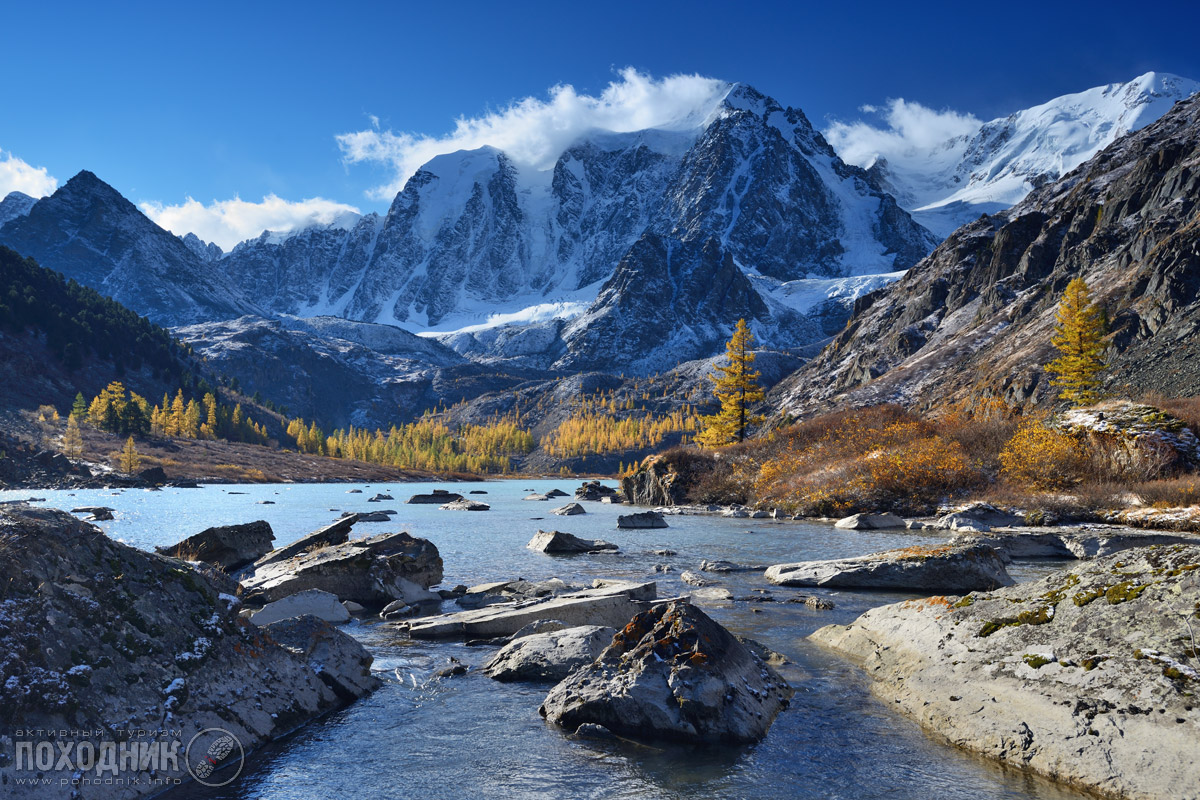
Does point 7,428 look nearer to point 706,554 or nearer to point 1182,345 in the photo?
point 706,554

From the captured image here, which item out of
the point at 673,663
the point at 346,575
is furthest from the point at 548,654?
the point at 346,575

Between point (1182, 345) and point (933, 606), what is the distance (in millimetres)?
75440

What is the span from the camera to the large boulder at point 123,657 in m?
7.40

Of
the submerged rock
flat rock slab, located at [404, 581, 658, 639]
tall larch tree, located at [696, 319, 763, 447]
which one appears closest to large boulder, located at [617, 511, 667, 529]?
flat rock slab, located at [404, 581, 658, 639]

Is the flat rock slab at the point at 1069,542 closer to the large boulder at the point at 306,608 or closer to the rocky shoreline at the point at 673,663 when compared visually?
the rocky shoreline at the point at 673,663

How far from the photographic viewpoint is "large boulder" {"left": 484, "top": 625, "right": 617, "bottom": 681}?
1284cm

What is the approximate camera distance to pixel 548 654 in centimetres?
1309

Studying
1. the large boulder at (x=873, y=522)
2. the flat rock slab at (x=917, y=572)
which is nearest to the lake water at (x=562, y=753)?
the flat rock slab at (x=917, y=572)

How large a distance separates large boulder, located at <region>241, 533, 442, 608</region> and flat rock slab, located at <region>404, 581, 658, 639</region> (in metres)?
3.85

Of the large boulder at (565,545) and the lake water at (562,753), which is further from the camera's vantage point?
the large boulder at (565,545)

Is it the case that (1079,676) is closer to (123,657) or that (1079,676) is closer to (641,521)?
(123,657)

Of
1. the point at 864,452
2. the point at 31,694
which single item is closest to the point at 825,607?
the point at 31,694

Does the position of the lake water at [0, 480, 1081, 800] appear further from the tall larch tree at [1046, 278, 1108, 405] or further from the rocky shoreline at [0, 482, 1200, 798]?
the tall larch tree at [1046, 278, 1108, 405]

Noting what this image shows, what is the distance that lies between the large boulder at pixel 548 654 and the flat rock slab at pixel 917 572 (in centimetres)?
1054
